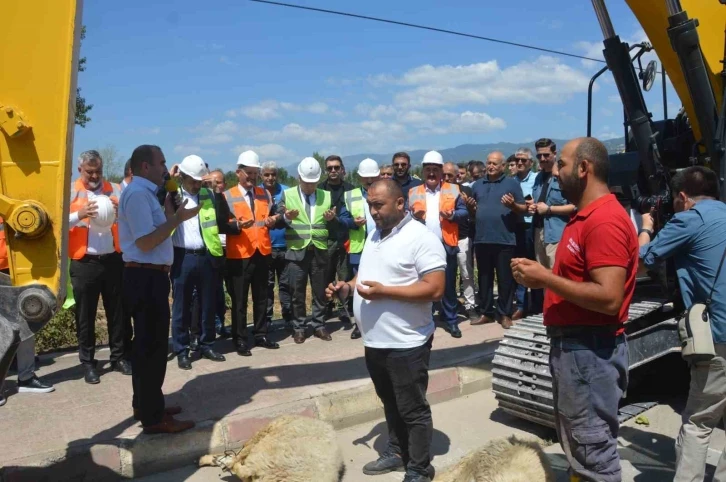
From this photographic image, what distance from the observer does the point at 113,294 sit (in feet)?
20.5

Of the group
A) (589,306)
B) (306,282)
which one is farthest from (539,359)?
(306,282)

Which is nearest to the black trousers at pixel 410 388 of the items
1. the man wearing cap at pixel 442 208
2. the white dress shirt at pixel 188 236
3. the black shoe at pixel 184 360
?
the black shoe at pixel 184 360

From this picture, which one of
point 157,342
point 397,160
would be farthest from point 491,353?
point 157,342

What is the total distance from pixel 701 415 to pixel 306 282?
4579 millimetres

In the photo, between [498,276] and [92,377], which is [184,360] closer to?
[92,377]

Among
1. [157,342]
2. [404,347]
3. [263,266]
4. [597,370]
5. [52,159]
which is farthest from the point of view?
[263,266]

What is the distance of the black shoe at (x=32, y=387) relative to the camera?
5.54 m

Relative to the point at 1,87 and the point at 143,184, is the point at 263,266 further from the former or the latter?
the point at 1,87

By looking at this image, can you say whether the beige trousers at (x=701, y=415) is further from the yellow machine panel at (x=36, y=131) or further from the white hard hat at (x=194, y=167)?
the white hard hat at (x=194, y=167)

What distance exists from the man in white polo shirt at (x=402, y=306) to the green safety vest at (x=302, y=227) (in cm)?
316

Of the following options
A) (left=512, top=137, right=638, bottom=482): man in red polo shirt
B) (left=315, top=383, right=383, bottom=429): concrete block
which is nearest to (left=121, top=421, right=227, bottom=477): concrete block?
(left=315, top=383, right=383, bottom=429): concrete block

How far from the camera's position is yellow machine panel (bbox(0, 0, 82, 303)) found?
3215mm

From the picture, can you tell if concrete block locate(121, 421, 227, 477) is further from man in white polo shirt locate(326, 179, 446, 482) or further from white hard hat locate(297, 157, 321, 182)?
white hard hat locate(297, 157, 321, 182)

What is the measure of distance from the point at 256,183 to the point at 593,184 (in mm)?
4714
